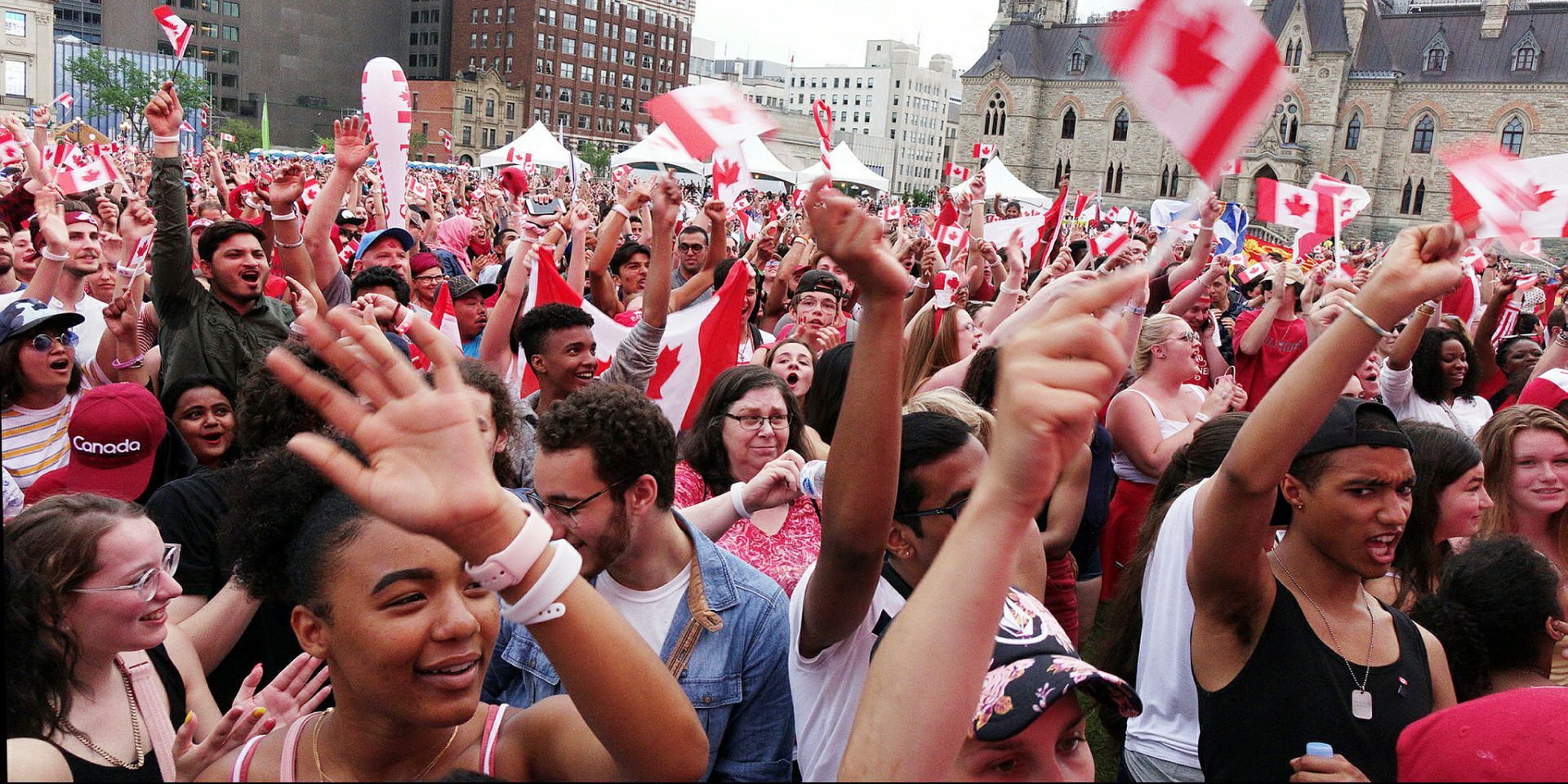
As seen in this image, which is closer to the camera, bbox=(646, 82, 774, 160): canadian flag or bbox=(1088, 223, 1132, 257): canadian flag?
bbox=(646, 82, 774, 160): canadian flag

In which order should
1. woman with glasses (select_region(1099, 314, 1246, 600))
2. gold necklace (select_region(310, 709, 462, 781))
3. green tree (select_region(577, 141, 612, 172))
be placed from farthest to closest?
1. green tree (select_region(577, 141, 612, 172))
2. woman with glasses (select_region(1099, 314, 1246, 600))
3. gold necklace (select_region(310, 709, 462, 781))

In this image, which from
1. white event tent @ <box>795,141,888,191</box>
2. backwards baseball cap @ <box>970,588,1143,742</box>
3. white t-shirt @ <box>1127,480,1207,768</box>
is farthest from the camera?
white event tent @ <box>795,141,888,191</box>

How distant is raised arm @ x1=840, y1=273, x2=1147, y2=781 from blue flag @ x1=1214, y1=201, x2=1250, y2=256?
11.3 m

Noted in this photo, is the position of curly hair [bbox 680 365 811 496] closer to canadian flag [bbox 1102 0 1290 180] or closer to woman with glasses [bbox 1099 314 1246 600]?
canadian flag [bbox 1102 0 1290 180]

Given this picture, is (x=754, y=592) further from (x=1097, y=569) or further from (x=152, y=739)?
(x=1097, y=569)

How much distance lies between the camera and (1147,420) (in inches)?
192

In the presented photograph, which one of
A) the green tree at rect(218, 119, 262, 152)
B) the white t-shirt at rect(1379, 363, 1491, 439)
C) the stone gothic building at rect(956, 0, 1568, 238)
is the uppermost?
the stone gothic building at rect(956, 0, 1568, 238)

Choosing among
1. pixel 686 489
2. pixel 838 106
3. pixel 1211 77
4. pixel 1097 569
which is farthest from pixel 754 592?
pixel 838 106

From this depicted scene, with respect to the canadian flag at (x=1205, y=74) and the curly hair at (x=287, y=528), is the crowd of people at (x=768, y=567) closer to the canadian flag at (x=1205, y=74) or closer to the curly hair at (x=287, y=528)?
the curly hair at (x=287, y=528)

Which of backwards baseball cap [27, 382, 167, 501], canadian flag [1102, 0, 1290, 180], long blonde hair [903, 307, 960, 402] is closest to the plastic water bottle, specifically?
canadian flag [1102, 0, 1290, 180]

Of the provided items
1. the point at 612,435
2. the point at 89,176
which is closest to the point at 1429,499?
the point at 612,435

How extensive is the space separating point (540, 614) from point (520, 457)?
2.67 m

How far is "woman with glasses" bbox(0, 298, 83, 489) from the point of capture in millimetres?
3961

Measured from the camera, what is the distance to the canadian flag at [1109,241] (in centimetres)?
752
